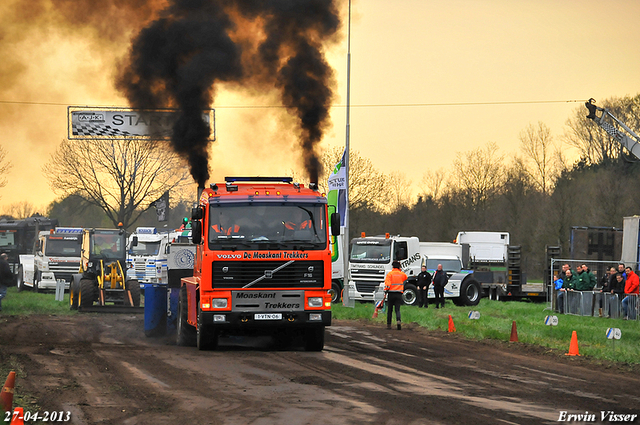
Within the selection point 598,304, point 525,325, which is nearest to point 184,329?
point 525,325

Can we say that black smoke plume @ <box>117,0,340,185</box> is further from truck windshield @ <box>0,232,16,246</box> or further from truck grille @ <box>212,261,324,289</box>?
truck windshield @ <box>0,232,16,246</box>

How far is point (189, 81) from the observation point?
22922mm

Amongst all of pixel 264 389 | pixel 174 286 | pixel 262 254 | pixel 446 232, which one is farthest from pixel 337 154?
pixel 264 389

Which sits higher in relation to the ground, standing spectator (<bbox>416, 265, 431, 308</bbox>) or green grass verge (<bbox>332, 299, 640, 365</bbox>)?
standing spectator (<bbox>416, 265, 431, 308</bbox>)

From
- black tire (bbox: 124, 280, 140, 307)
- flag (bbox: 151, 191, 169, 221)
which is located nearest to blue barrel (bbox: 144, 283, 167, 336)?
black tire (bbox: 124, 280, 140, 307)

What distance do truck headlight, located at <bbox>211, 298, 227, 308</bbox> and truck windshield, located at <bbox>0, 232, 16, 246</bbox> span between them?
3926cm

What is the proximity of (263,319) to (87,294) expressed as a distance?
45.4 feet

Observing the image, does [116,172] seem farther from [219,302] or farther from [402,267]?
[219,302]

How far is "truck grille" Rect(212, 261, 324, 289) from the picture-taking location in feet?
48.7

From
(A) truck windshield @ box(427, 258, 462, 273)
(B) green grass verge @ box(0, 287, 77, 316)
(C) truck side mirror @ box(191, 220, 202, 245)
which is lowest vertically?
(B) green grass verge @ box(0, 287, 77, 316)

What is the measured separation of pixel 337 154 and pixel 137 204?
57.6ft

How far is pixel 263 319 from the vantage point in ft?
49.1

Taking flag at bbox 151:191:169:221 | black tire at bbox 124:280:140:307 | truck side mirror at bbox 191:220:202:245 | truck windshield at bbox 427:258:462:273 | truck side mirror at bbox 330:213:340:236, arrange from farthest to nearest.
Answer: flag at bbox 151:191:169:221 → truck windshield at bbox 427:258:462:273 → black tire at bbox 124:280:140:307 → truck side mirror at bbox 191:220:202:245 → truck side mirror at bbox 330:213:340:236

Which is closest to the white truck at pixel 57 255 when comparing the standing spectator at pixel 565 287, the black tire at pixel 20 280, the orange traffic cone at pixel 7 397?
the black tire at pixel 20 280
